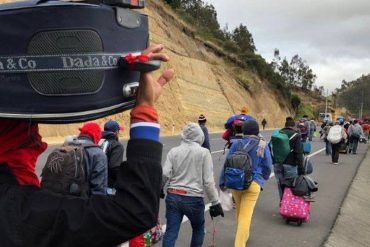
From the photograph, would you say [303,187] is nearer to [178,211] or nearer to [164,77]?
[178,211]

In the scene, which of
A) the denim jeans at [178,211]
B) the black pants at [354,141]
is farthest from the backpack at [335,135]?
the denim jeans at [178,211]

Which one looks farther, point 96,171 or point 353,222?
point 353,222

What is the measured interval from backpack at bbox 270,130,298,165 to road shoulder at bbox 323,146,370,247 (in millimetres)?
1438

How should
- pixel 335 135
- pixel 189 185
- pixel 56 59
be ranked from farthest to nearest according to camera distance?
pixel 335 135, pixel 189 185, pixel 56 59

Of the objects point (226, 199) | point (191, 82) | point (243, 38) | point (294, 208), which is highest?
point (243, 38)

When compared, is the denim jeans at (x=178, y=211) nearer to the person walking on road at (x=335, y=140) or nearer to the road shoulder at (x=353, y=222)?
the road shoulder at (x=353, y=222)

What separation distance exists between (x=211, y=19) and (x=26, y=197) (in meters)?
73.3

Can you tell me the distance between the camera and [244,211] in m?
6.55

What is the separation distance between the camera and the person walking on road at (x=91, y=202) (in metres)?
1.71

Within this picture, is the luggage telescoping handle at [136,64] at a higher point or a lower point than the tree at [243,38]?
lower

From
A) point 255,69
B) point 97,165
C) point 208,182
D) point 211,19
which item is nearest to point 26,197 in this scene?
point 97,165

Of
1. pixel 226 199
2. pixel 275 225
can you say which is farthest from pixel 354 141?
pixel 226 199

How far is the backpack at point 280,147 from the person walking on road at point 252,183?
2.01 metres

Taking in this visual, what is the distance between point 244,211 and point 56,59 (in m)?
5.20
